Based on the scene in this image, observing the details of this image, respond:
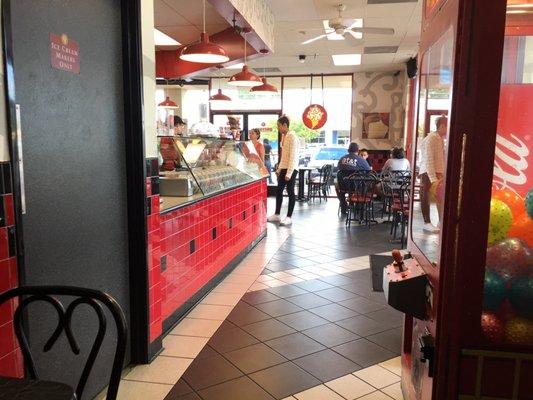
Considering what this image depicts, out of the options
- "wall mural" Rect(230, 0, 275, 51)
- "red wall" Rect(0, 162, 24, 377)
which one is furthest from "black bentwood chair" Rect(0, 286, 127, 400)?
"wall mural" Rect(230, 0, 275, 51)

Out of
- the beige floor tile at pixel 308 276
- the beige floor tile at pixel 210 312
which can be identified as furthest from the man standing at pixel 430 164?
the beige floor tile at pixel 308 276

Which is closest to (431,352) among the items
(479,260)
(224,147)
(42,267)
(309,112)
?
(479,260)

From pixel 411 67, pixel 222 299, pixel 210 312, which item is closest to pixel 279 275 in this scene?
pixel 222 299

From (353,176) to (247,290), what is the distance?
13.8ft

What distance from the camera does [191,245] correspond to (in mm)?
3729

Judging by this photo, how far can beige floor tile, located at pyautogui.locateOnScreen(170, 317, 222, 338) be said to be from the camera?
326 cm

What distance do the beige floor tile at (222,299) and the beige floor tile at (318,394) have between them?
1.48m

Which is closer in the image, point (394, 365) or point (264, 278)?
point (394, 365)

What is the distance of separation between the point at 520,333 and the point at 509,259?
0.23 metres

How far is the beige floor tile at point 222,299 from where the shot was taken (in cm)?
389

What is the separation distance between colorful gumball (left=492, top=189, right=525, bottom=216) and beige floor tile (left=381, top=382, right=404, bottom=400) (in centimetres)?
145

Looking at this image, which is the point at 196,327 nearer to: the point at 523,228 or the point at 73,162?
the point at 73,162

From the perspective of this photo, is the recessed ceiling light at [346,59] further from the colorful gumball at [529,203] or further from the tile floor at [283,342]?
the colorful gumball at [529,203]

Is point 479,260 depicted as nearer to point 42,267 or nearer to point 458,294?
point 458,294
